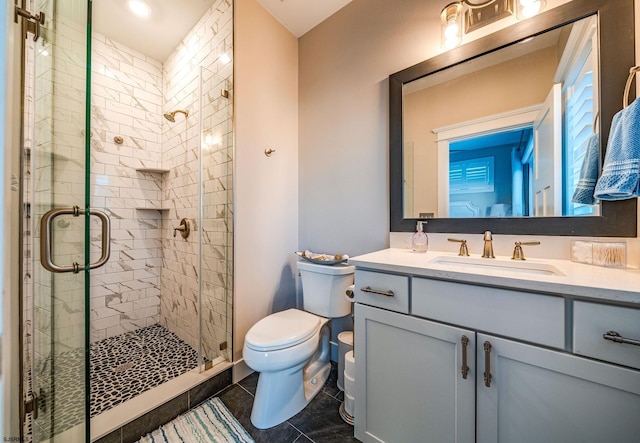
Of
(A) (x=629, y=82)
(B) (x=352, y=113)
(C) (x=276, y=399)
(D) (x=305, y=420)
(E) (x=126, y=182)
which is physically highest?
(B) (x=352, y=113)

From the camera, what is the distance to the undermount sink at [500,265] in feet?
3.24

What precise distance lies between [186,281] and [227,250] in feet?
2.38

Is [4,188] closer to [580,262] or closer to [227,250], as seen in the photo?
[227,250]

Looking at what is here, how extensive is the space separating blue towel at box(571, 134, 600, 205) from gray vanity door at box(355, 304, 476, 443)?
787 millimetres

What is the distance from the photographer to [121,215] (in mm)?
2170

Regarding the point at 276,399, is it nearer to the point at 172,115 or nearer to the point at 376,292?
the point at 376,292

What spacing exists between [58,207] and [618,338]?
1733mm

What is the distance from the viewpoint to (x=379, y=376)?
104cm

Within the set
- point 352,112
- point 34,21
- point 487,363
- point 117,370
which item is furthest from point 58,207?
point 352,112

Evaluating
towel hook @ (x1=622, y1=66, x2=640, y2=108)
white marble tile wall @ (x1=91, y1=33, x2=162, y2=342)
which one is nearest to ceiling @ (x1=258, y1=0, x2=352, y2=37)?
white marble tile wall @ (x1=91, y1=33, x2=162, y2=342)

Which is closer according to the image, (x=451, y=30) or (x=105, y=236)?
(x=105, y=236)

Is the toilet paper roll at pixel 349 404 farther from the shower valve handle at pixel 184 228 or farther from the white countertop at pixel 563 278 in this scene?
the shower valve handle at pixel 184 228

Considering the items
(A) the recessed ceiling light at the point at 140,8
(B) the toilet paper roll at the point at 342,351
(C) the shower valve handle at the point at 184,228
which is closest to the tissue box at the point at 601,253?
(B) the toilet paper roll at the point at 342,351

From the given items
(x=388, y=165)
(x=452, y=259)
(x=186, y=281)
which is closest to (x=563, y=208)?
(x=452, y=259)
